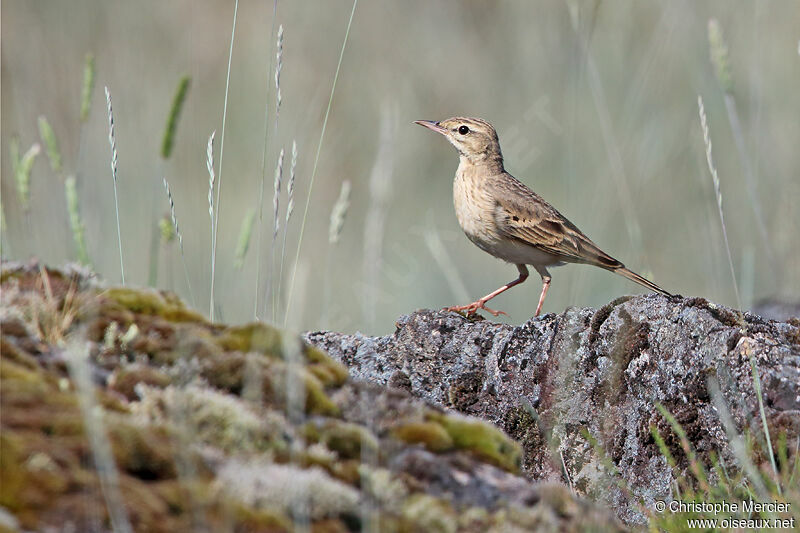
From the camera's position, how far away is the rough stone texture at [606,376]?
324 cm

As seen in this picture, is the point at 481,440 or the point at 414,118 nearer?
the point at 481,440

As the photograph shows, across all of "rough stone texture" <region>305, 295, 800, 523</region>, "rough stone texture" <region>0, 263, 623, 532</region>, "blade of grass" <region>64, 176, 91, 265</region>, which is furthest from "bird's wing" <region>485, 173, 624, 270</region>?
"rough stone texture" <region>0, 263, 623, 532</region>

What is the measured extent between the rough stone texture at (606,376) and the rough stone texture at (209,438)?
0.84 m

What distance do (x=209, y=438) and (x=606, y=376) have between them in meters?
1.99

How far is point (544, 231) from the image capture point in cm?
632

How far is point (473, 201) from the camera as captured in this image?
6461mm

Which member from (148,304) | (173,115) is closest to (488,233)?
(173,115)

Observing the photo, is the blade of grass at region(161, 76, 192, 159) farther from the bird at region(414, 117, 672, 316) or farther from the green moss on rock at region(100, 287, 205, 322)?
the bird at region(414, 117, 672, 316)

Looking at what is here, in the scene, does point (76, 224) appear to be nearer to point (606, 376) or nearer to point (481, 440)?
point (481, 440)

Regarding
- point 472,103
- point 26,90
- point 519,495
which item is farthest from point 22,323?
point 472,103

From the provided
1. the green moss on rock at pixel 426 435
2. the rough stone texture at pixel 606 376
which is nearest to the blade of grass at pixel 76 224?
the rough stone texture at pixel 606 376

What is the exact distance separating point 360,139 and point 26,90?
395 centimetres

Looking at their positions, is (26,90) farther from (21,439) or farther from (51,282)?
(21,439)

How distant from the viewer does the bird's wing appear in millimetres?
6184
